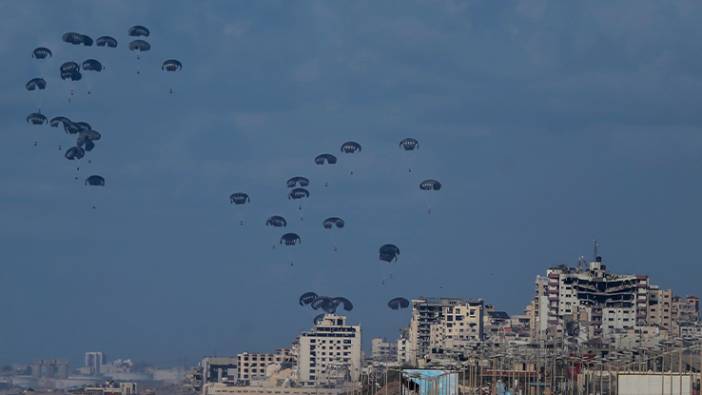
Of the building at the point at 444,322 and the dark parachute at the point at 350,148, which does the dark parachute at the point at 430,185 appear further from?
the building at the point at 444,322

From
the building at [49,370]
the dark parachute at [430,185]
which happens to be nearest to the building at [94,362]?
the building at [49,370]

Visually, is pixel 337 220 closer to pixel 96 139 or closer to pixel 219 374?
pixel 96 139

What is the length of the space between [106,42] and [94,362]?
150 feet

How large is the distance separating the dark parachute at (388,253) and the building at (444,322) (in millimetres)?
37219

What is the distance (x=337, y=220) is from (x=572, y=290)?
60.9 metres

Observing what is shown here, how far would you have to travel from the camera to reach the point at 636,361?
61.7m

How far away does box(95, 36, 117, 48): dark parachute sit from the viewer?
7956 centimetres

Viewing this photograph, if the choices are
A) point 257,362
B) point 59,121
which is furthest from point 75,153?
point 257,362

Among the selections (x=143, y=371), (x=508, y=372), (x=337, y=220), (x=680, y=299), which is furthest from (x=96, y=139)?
(x=680, y=299)

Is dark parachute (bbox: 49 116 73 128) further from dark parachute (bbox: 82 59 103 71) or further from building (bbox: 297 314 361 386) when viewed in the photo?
building (bbox: 297 314 361 386)

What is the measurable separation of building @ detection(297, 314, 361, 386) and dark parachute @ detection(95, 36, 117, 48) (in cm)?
5415

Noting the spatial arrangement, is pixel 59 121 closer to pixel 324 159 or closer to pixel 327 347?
pixel 324 159

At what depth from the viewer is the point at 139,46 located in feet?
271

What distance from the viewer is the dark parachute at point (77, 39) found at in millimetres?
81162
